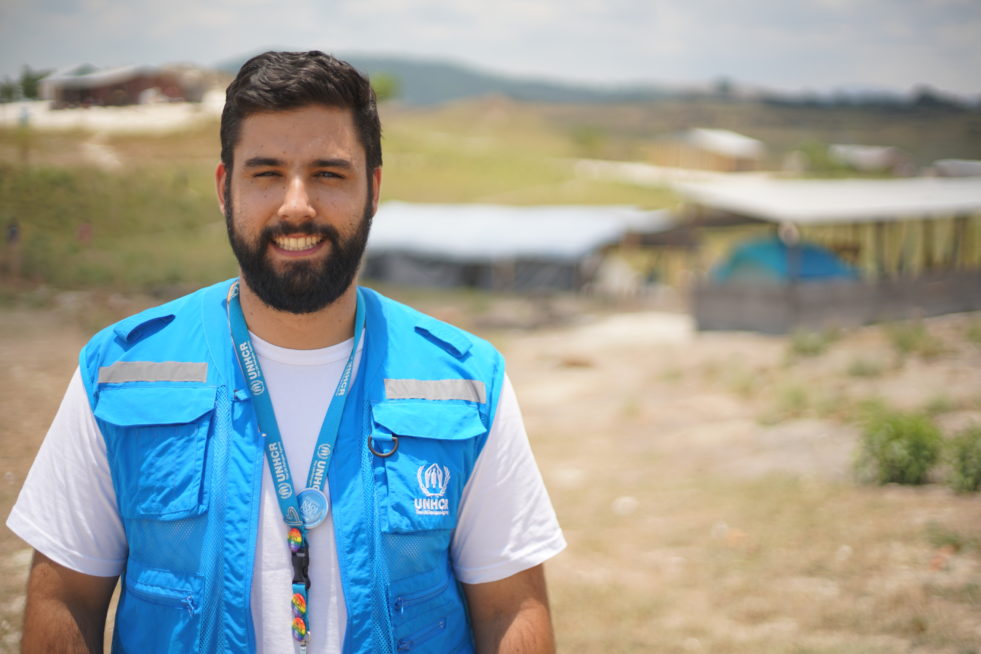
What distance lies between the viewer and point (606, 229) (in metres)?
29.2

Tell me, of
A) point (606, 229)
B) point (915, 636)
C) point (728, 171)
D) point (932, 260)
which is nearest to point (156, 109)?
point (915, 636)

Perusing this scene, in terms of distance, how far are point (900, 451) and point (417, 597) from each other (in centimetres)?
614

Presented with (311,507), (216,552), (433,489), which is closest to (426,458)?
(433,489)

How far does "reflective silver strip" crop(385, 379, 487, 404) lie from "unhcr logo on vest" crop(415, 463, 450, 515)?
0.19m

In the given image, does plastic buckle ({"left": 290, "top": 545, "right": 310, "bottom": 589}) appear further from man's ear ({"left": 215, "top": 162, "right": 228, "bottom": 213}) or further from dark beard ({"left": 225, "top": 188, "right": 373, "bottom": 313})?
man's ear ({"left": 215, "top": 162, "right": 228, "bottom": 213})

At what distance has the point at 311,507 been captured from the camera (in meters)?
2.07

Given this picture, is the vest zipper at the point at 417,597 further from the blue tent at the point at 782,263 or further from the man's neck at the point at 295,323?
the blue tent at the point at 782,263

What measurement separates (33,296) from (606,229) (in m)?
26.5

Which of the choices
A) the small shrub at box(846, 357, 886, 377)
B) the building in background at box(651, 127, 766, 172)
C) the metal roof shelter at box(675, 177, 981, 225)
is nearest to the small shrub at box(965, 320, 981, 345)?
the small shrub at box(846, 357, 886, 377)

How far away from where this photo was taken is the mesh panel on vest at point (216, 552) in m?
1.99

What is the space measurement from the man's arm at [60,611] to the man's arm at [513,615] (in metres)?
0.94

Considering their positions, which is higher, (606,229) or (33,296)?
(33,296)

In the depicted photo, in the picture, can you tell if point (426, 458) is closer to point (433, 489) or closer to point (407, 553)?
point (433, 489)

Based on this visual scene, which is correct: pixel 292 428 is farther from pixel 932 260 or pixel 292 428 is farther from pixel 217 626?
pixel 932 260
